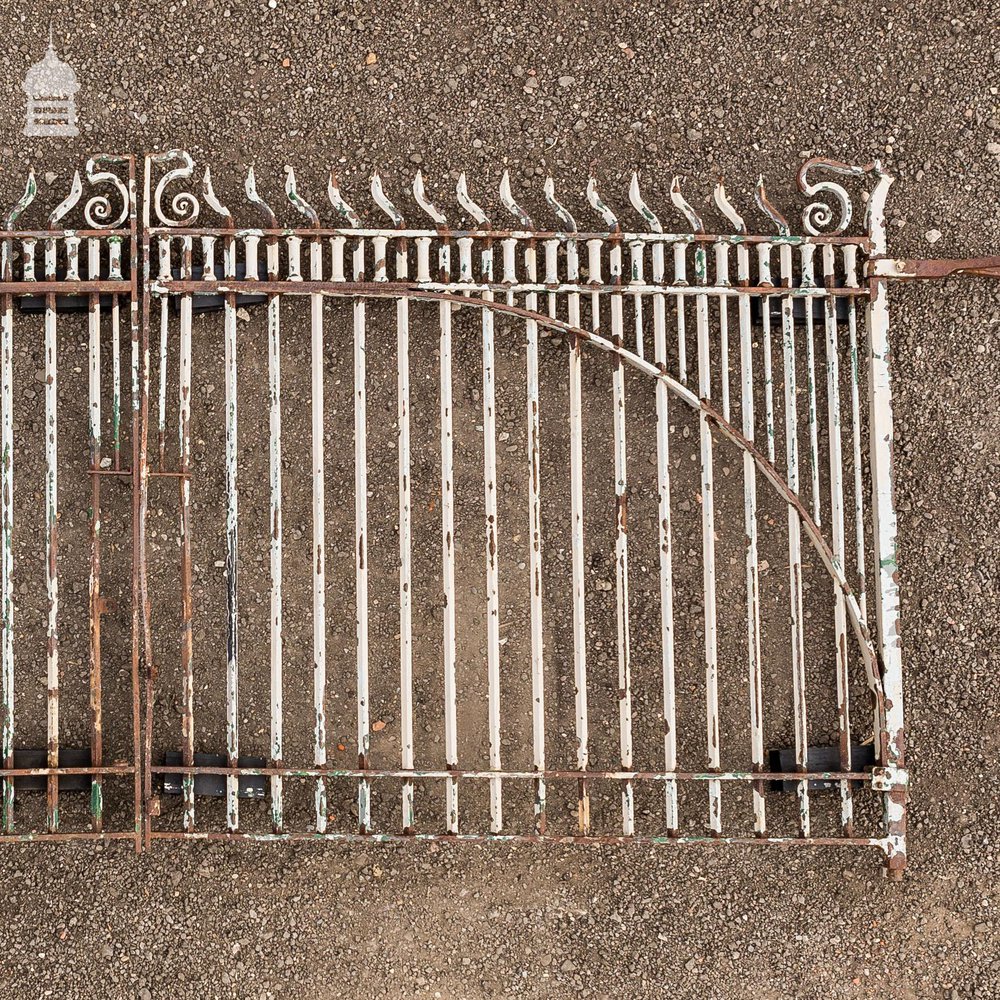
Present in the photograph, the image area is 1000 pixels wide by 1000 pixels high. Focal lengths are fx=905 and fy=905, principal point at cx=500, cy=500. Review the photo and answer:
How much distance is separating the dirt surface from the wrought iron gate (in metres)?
0.15

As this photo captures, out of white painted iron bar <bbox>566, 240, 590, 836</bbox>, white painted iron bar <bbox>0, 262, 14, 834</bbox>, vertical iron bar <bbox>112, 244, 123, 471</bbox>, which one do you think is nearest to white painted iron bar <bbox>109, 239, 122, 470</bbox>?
vertical iron bar <bbox>112, 244, 123, 471</bbox>

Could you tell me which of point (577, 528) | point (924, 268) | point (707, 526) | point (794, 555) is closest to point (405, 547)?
point (577, 528)

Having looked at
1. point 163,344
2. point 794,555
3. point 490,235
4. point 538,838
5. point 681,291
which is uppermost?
point 490,235

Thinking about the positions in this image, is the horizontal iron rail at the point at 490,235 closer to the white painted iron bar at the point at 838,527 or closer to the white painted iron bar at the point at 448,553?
the white painted iron bar at the point at 448,553

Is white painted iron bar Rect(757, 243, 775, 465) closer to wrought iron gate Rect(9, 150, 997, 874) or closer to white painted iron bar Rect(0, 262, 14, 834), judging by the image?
wrought iron gate Rect(9, 150, 997, 874)

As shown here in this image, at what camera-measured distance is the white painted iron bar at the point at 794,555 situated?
2615mm

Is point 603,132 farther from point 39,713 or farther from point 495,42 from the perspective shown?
point 39,713

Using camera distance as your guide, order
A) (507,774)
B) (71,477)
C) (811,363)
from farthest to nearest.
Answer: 1. (71,477)
2. (811,363)
3. (507,774)

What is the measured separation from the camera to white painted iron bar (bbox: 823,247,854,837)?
2.63 metres

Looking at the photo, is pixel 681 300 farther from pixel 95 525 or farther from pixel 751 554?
pixel 95 525

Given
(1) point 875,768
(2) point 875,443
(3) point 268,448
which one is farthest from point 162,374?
(1) point 875,768

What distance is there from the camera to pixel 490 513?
2629mm

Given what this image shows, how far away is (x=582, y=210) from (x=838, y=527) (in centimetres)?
125

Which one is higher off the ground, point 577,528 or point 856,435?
point 856,435
